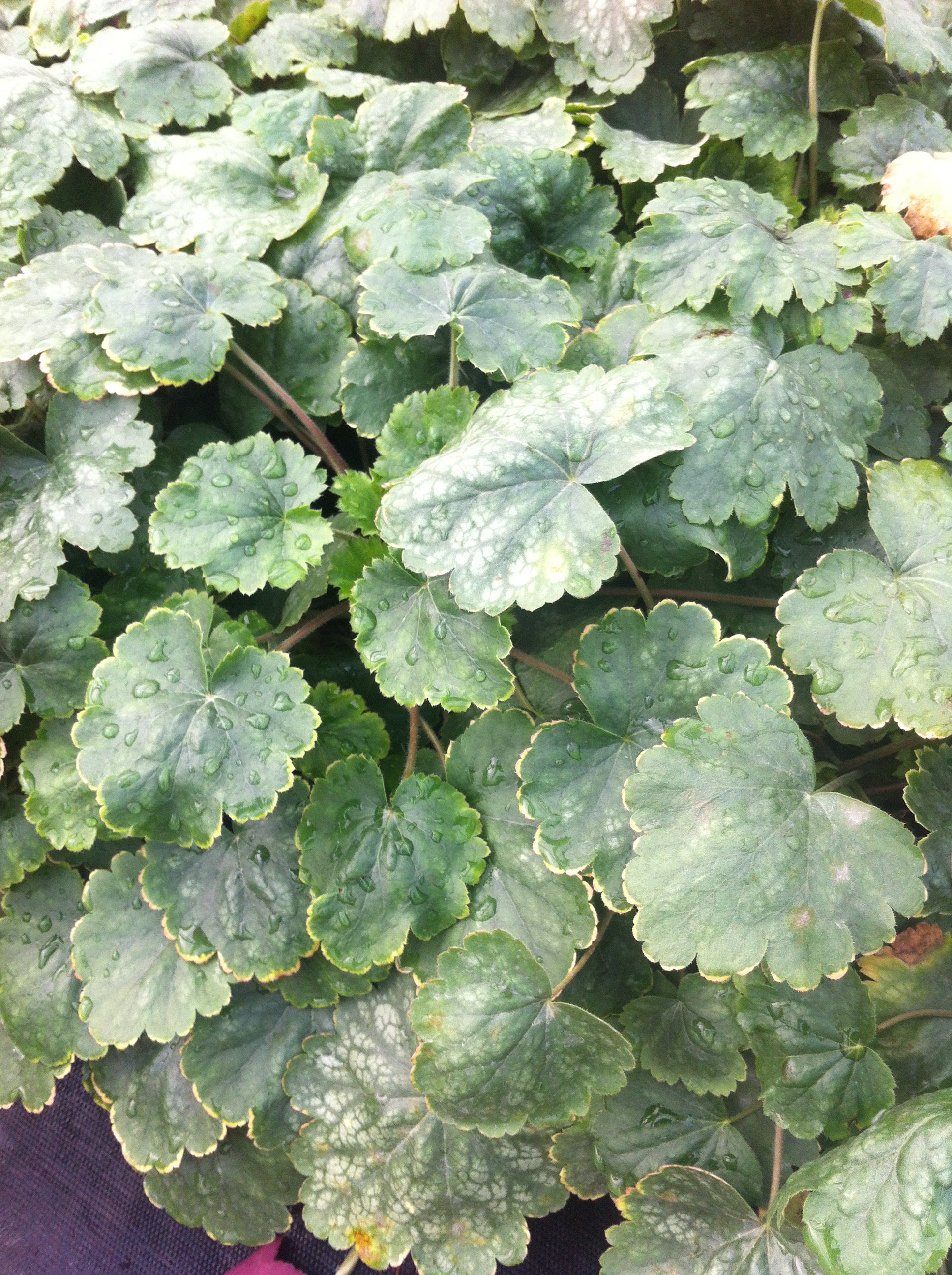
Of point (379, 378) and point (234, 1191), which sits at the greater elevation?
point (379, 378)

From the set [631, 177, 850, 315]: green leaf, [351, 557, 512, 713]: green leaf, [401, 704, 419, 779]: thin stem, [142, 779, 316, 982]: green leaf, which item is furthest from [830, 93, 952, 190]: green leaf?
[142, 779, 316, 982]: green leaf

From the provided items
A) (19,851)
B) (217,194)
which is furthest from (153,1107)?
(217,194)

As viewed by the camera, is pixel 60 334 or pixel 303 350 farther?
pixel 303 350

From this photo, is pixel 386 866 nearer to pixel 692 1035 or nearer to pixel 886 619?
pixel 692 1035

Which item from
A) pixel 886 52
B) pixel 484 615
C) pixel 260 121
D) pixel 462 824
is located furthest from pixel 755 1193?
pixel 260 121

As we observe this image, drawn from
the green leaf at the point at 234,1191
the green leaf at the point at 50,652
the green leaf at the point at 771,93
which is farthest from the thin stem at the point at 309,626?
the green leaf at the point at 771,93

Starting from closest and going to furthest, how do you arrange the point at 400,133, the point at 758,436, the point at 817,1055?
the point at 817,1055 < the point at 758,436 < the point at 400,133

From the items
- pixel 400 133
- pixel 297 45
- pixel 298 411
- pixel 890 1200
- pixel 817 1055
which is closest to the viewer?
pixel 890 1200

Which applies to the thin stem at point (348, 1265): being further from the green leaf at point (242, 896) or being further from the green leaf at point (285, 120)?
the green leaf at point (285, 120)
